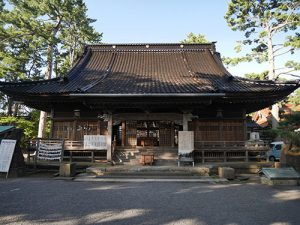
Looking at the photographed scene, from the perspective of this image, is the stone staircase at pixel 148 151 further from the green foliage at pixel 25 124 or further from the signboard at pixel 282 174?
the green foliage at pixel 25 124

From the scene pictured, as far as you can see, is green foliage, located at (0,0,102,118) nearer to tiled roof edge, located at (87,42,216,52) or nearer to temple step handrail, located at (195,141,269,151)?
tiled roof edge, located at (87,42,216,52)

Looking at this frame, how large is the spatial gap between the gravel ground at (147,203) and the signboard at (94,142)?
3966 mm

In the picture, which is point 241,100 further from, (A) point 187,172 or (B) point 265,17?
(B) point 265,17

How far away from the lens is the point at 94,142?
13047mm

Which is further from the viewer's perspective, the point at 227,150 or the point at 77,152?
the point at 77,152

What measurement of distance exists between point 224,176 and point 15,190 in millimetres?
8011

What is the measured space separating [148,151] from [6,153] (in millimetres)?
6977

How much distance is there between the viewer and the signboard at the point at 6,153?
1034 cm

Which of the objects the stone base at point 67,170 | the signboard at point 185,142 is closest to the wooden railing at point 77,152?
the stone base at point 67,170

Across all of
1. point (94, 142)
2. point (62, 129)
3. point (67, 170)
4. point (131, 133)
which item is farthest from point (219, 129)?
point (62, 129)

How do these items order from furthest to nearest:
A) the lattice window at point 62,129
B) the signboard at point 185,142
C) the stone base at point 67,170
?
1. the lattice window at point 62,129
2. the signboard at point 185,142
3. the stone base at point 67,170

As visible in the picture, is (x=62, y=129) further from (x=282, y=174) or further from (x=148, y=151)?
(x=282, y=174)

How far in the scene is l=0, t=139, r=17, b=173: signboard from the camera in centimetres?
1034

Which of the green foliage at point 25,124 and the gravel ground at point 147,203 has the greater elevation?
the green foliage at point 25,124
